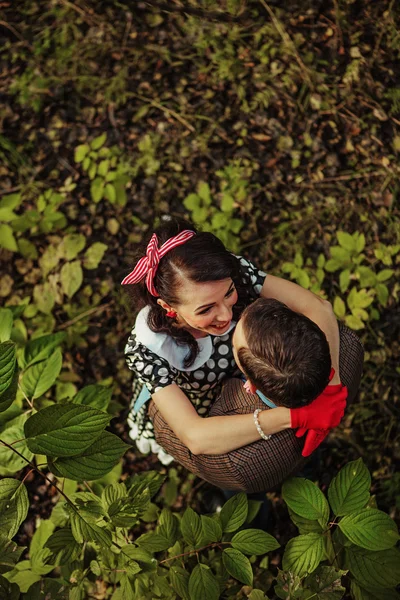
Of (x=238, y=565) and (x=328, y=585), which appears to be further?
(x=238, y=565)

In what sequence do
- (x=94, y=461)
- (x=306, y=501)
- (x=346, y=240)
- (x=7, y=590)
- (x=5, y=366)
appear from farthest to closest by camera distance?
(x=346, y=240)
(x=306, y=501)
(x=7, y=590)
(x=94, y=461)
(x=5, y=366)

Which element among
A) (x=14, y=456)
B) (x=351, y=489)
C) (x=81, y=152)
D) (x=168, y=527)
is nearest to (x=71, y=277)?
(x=81, y=152)

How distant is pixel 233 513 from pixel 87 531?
50cm

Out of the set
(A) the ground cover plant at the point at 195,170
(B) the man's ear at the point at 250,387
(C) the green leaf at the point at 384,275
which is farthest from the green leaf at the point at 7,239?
A: (C) the green leaf at the point at 384,275

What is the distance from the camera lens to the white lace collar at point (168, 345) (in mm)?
1935

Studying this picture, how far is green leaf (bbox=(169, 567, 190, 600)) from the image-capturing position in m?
1.73

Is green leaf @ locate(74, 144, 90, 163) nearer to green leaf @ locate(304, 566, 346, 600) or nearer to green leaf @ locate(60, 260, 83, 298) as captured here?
green leaf @ locate(60, 260, 83, 298)

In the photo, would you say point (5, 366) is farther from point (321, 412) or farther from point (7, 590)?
point (321, 412)

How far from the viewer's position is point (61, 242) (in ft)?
10.9

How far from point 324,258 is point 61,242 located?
1570mm

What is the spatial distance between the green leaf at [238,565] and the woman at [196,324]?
308 millimetres

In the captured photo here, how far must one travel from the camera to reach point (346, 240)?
3.04 metres

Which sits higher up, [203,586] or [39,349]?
[39,349]

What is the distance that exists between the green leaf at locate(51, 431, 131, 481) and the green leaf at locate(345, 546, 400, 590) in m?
0.81
